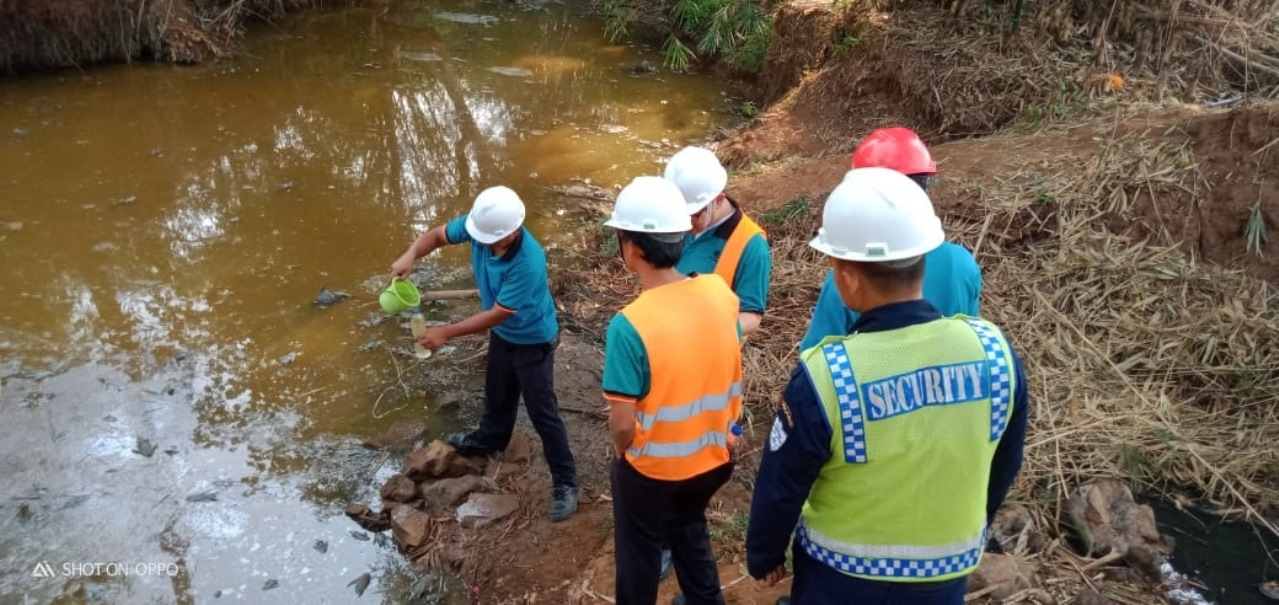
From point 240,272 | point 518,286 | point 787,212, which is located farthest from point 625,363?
point 240,272

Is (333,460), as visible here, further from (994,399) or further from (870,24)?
(870,24)

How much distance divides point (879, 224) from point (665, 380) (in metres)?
0.86

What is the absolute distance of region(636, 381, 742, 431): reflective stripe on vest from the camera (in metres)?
2.33

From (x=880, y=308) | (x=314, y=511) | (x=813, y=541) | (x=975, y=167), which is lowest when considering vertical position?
(x=314, y=511)

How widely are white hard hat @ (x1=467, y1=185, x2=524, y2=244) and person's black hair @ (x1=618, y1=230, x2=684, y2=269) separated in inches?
40.0

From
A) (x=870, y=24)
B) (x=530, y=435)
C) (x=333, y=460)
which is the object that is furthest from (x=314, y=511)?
(x=870, y=24)

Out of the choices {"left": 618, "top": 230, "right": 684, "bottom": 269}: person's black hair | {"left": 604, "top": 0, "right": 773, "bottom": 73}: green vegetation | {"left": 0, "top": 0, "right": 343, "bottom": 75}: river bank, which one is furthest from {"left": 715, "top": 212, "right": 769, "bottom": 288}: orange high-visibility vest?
{"left": 0, "top": 0, "right": 343, "bottom": 75}: river bank

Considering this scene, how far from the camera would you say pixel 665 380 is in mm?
2252

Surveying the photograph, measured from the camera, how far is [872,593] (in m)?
1.75

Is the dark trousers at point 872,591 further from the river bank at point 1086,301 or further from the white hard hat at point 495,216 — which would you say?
the white hard hat at point 495,216

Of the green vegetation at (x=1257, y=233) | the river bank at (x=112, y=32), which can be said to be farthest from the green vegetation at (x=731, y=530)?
the river bank at (x=112, y=32)

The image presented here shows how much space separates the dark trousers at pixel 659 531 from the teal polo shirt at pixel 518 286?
104 centimetres

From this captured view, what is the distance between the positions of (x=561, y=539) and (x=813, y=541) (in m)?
2.06

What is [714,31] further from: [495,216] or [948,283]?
[948,283]
